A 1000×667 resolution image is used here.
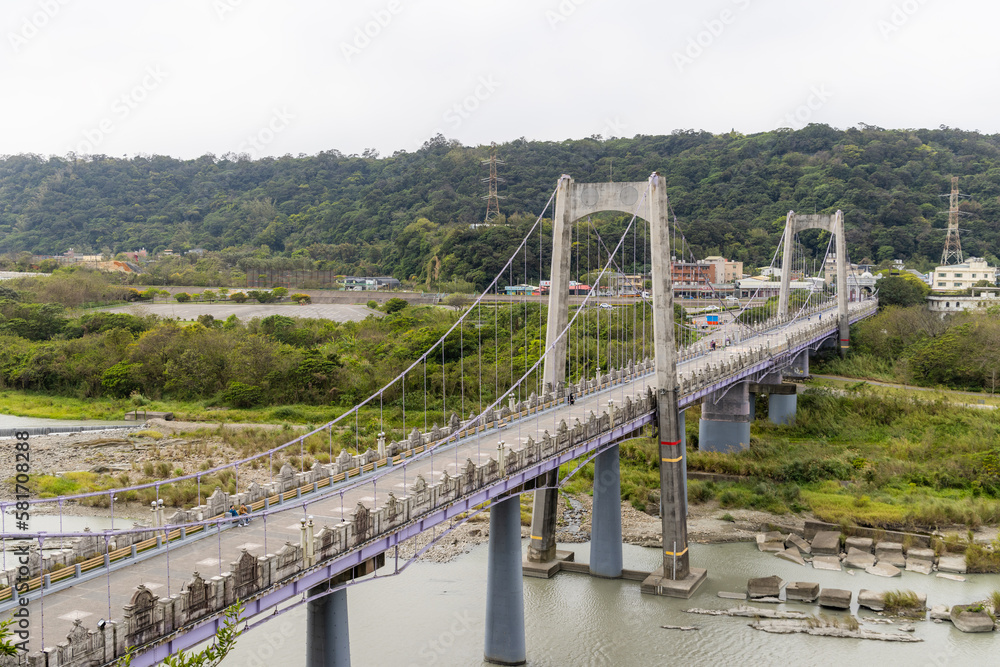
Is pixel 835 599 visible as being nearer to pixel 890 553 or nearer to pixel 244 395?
pixel 890 553

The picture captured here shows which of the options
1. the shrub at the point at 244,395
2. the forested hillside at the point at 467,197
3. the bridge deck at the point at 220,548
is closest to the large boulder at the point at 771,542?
the bridge deck at the point at 220,548

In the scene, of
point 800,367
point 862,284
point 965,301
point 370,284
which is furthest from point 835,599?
point 370,284

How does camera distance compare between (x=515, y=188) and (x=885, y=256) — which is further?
(x=515, y=188)

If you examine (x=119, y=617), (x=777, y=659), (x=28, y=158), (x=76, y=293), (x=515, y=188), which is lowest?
(x=777, y=659)

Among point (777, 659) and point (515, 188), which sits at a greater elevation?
point (515, 188)

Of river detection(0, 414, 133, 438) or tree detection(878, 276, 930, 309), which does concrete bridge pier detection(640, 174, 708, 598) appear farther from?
tree detection(878, 276, 930, 309)

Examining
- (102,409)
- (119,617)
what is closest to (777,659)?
(119,617)

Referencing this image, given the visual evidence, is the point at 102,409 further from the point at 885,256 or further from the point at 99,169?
the point at 99,169

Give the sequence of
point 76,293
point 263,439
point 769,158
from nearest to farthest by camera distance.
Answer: point 263,439 < point 76,293 < point 769,158

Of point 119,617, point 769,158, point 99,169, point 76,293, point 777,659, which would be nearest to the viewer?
point 119,617
